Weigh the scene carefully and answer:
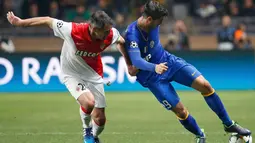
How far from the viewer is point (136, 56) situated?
9133 mm

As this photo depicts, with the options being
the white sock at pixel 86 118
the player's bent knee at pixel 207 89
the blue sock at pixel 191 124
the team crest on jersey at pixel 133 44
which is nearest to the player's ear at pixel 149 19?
the team crest on jersey at pixel 133 44

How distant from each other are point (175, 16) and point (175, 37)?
2118mm

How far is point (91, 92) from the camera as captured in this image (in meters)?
9.52

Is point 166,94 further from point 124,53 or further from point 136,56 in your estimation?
point 124,53

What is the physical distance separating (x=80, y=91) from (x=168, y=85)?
4.04 feet

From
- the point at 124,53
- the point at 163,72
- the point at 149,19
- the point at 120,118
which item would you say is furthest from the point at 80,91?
the point at 120,118

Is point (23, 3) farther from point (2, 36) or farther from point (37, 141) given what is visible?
point (37, 141)

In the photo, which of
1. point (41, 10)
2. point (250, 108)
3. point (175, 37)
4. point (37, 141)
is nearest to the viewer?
point (37, 141)

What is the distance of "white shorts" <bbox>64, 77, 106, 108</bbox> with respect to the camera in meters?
9.34

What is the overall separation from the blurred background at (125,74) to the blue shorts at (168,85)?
108 cm

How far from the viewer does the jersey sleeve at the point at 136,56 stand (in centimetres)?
896

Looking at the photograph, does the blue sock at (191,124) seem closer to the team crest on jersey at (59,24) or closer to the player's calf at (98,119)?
the player's calf at (98,119)

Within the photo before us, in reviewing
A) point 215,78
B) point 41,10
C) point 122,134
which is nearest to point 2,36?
point 41,10

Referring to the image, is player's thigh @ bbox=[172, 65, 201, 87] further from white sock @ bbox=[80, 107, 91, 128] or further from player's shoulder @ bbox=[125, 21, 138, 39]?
white sock @ bbox=[80, 107, 91, 128]
